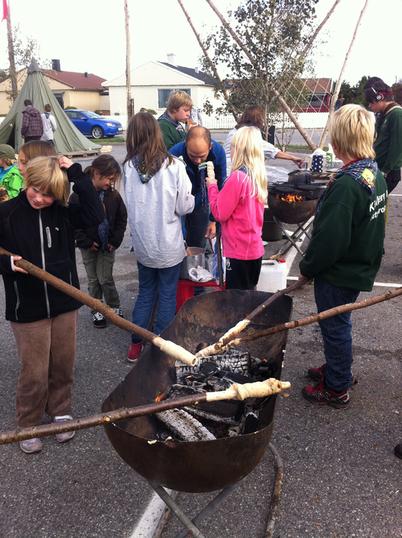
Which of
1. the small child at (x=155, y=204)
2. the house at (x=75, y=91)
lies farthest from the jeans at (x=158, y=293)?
the house at (x=75, y=91)

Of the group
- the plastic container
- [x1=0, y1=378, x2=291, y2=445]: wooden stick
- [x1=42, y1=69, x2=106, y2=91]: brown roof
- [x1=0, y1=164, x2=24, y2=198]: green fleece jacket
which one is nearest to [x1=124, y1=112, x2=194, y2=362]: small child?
[x1=0, y1=164, x2=24, y2=198]: green fleece jacket

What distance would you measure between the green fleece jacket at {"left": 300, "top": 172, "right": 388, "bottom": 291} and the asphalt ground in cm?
92

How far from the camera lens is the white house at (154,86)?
4153 centimetres

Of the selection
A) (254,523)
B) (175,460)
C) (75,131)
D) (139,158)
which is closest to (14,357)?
(139,158)

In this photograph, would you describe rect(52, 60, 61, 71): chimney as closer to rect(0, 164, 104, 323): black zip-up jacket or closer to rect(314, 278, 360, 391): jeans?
rect(0, 164, 104, 323): black zip-up jacket

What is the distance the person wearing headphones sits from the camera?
557 cm

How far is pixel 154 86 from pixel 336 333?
140 feet

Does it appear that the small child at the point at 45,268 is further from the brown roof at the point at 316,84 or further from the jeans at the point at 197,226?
the brown roof at the point at 316,84

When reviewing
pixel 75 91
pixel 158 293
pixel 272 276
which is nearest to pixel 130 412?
pixel 158 293

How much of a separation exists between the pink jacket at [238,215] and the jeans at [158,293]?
47cm

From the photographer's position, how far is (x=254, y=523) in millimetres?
2424

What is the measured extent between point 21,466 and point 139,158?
210 centimetres

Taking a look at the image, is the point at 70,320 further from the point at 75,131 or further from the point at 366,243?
the point at 75,131

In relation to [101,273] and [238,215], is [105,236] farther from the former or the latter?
[238,215]
